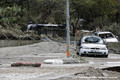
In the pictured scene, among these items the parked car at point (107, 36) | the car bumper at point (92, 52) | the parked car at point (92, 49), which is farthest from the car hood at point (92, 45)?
the parked car at point (107, 36)

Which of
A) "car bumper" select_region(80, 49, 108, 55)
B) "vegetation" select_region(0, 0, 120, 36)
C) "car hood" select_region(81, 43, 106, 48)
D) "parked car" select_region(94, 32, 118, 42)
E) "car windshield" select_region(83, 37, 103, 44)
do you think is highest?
"vegetation" select_region(0, 0, 120, 36)

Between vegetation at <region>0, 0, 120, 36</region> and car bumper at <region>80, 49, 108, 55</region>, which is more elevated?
vegetation at <region>0, 0, 120, 36</region>

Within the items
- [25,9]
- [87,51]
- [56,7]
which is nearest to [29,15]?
[25,9]

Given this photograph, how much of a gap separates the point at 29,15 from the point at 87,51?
96.2 ft

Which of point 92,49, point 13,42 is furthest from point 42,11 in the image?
point 92,49

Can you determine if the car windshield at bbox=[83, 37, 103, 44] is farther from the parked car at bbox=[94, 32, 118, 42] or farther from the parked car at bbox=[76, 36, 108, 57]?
the parked car at bbox=[94, 32, 118, 42]

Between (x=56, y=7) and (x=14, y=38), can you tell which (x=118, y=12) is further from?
(x=14, y=38)

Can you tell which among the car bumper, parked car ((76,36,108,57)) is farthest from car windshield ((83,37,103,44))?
the car bumper

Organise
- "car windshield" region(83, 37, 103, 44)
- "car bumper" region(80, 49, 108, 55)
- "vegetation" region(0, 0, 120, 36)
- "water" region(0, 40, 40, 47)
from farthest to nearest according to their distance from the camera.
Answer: "vegetation" region(0, 0, 120, 36)
"water" region(0, 40, 40, 47)
"car windshield" region(83, 37, 103, 44)
"car bumper" region(80, 49, 108, 55)

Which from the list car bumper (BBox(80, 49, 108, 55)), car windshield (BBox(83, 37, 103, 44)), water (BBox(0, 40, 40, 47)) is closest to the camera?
car bumper (BBox(80, 49, 108, 55))

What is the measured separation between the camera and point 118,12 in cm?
6444

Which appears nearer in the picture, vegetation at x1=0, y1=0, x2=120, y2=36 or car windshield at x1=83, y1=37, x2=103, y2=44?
car windshield at x1=83, y1=37, x2=103, y2=44

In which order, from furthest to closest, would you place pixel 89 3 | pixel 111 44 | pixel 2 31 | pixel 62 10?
pixel 89 3
pixel 62 10
pixel 2 31
pixel 111 44

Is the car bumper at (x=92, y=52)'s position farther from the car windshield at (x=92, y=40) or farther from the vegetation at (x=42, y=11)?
the vegetation at (x=42, y=11)
